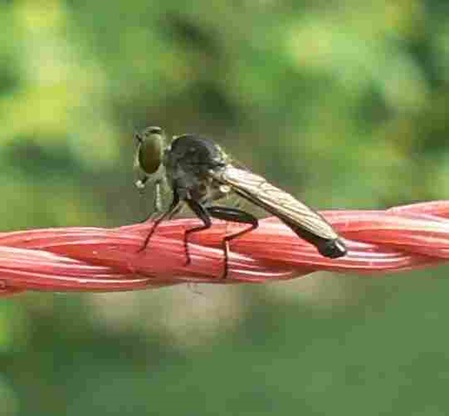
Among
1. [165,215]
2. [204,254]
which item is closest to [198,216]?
[165,215]

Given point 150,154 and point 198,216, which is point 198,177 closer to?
point 150,154

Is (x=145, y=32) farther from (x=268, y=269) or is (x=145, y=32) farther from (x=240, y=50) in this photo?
(x=268, y=269)

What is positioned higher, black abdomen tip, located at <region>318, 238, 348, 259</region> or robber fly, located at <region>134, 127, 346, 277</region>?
robber fly, located at <region>134, 127, 346, 277</region>

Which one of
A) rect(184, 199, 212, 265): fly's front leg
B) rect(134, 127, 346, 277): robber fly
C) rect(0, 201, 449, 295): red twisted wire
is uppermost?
rect(134, 127, 346, 277): robber fly

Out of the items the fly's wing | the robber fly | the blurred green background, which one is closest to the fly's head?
the robber fly

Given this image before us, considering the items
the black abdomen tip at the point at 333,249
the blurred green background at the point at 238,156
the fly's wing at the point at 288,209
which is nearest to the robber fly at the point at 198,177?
the fly's wing at the point at 288,209

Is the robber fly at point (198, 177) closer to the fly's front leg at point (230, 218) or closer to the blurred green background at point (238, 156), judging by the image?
the fly's front leg at point (230, 218)

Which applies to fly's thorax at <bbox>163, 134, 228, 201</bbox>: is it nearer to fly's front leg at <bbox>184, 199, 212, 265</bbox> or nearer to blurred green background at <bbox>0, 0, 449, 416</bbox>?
fly's front leg at <bbox>184, 199, 212, 265</bbox>
